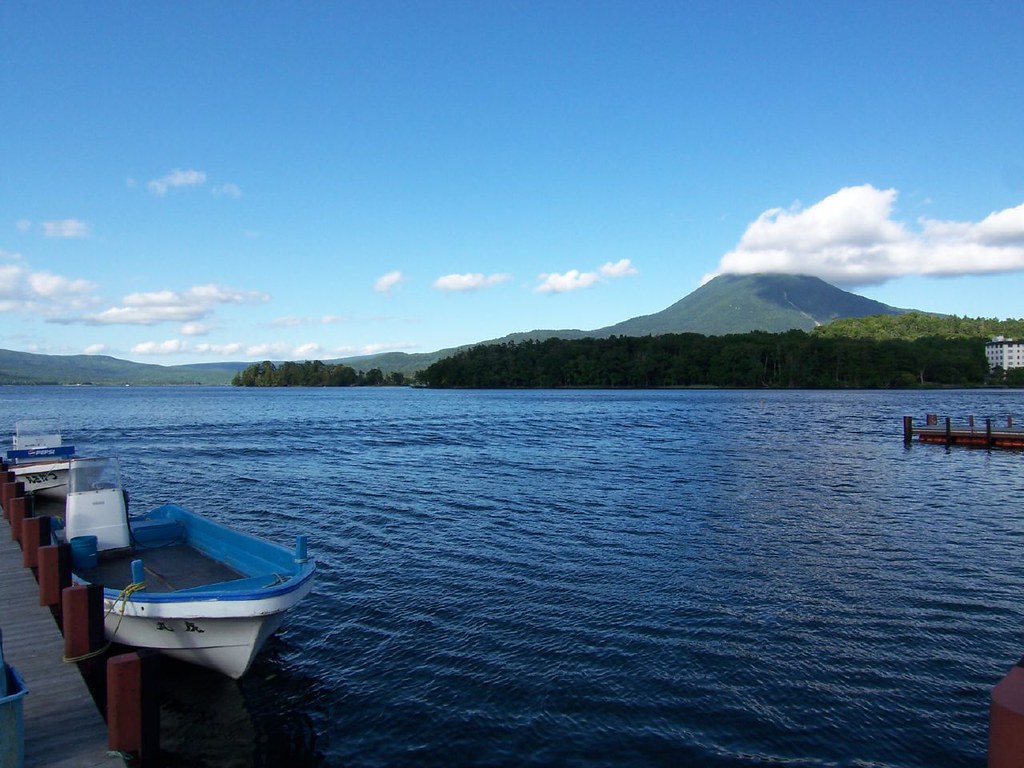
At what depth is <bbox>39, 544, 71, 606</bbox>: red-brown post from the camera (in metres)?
11.7

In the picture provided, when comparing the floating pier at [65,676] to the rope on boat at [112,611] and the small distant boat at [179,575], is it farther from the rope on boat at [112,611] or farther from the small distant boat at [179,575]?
the small distant boat at [179,575]

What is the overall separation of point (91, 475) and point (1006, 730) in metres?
15.4

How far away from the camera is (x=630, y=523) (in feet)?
78.2

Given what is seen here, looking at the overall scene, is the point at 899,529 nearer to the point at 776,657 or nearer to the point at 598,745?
the point at 776,657

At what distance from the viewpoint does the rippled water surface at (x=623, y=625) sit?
399 inches

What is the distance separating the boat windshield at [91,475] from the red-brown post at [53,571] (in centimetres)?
243

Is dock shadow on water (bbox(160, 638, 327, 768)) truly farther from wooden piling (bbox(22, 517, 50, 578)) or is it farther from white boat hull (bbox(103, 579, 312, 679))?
wooden piling (bbox(22, 517, 50, 578))

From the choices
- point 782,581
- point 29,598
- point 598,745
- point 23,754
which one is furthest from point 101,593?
point 782,581

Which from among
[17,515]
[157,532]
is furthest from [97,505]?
[17,515]

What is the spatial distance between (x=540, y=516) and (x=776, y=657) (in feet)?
42.9

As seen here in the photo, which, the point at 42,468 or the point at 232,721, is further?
the point at 42,468

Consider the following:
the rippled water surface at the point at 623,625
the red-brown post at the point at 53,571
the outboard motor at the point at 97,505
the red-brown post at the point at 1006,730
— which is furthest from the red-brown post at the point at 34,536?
the red-brown post at the point at 1006,730

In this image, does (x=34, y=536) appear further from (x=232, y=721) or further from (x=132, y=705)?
(x=132, y=705)

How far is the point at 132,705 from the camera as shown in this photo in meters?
7.88
